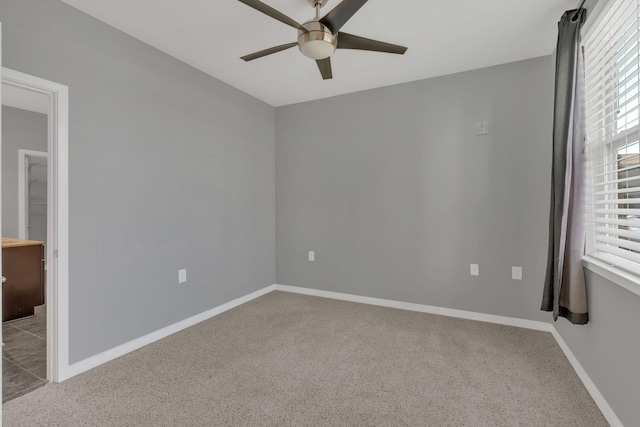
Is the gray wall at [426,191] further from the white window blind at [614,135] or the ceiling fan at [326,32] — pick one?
the ceiling fan at [326,32]

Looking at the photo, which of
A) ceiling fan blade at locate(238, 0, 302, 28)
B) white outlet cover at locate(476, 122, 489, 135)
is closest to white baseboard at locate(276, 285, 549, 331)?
white outlet cover at locate(476, 122, 489, 135)

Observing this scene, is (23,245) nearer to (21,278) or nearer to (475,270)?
(21,278)

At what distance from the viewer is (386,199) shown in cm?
354

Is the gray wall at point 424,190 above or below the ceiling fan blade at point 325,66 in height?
below

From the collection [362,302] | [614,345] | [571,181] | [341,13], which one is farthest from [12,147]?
[614,345]

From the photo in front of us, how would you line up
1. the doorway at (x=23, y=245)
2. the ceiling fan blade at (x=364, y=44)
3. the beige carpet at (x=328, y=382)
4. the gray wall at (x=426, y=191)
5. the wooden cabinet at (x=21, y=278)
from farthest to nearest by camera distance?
1. the wooden cabinet at (x=21, y=278)
2. the gray wall at (x=426, y=191)
3. the doorway at (x=23, y=245)
4. the ceiling fan blade at (x=364, y=44)
5. the beige carpet at (x=328, y=382)

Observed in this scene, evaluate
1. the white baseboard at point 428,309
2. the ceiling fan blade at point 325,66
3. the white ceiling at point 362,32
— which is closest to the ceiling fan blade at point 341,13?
the ceiling fan blade at point 325,66

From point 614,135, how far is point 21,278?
17.0ft

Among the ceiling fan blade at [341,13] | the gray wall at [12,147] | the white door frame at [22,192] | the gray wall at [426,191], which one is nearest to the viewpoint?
the ceiling fan blade at [341,13]

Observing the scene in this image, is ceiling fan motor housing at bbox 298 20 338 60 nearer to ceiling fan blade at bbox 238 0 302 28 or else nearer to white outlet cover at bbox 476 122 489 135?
ceiling fan blade at bbox 238 0 302 28

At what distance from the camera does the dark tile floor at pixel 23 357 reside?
6.66ft

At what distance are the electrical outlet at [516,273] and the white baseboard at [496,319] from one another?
15.4 inches

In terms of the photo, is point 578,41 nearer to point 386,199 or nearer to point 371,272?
point 386,199

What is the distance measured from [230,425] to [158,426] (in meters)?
0.38
